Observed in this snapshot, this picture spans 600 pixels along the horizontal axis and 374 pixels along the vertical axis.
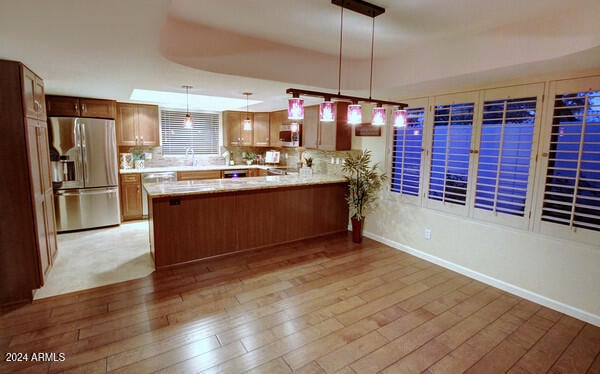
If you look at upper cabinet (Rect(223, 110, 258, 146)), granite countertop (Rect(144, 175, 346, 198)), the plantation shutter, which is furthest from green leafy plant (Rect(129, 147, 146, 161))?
the plantation shutter

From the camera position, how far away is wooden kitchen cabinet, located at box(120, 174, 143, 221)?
5535mm

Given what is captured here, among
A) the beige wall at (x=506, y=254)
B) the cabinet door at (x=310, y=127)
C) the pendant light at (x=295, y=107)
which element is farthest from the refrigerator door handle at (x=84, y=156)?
the beige wall at (x=506, y=254)

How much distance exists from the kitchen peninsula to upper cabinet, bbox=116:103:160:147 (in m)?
2.31

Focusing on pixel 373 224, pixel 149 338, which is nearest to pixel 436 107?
pixel 373 224

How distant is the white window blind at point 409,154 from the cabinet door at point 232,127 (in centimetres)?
389

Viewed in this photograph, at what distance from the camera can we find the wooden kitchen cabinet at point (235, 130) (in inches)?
273

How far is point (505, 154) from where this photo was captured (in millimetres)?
3199

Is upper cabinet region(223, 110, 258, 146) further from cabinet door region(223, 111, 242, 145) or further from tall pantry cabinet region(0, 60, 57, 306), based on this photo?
tall pantry cabinet region(0, 60, 57, 306)

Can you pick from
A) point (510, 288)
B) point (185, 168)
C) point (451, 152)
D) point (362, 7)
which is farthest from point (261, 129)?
point (510, 288)

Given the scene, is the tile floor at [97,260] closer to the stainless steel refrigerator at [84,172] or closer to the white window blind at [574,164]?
the stainless steel refrigerator at [84,172]

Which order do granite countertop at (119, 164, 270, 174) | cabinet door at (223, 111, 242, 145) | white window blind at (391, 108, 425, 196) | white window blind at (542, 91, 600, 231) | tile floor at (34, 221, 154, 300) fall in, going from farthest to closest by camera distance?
1. cabinet door at (223, 111, 242, 145)
2. granite countertop at (119, 164, 270, 174)
3. white window blind at (391, 108, 425, 196)
4. tile floor at (34, 221, 154, 300)
5. white window blind at (542, 91, 600, 231)

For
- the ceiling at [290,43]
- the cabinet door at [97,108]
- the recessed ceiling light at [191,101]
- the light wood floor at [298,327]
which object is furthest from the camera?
the recessed ceiling light at [191,101]

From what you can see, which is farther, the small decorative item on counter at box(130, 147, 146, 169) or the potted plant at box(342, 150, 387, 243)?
the small decorative item on counter at box(130, 147, 146, 169)

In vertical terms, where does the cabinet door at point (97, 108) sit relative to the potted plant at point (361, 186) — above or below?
above
